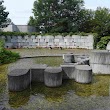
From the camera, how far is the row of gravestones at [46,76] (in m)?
6.10

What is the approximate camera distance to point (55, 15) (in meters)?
25.3

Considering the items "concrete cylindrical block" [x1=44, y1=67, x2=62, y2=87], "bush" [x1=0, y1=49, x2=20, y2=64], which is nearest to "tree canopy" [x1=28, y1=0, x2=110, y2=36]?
"bush" [x1=0, y1=49, x2=20, y2=64]

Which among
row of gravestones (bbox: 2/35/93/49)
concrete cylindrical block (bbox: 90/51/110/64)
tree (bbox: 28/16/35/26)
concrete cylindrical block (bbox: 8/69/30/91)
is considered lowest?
concrete cylindrical block (bbox: 8/69/30/91)

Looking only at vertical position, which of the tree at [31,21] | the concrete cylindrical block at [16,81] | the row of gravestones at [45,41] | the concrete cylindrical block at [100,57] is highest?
the tree at [31,21]

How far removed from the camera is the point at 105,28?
2455 centimetres

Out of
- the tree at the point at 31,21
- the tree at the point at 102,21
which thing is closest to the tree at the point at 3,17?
the tree at the point at 31,21

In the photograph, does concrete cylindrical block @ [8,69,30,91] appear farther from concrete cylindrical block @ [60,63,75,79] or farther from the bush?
the bush

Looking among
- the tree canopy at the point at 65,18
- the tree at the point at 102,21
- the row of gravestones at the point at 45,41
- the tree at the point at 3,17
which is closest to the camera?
the row of gravestones at the point at 45,41

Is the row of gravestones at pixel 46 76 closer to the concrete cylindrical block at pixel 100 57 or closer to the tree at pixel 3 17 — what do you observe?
the concrete cylindrical block at pixel 100 57

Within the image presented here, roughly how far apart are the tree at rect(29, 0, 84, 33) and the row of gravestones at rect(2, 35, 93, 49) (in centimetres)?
407

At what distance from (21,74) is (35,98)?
1059mm

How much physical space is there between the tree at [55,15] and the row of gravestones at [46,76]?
57.4ft

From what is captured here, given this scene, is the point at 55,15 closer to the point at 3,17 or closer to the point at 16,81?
the point at 3,17

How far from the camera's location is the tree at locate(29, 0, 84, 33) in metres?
24.9
